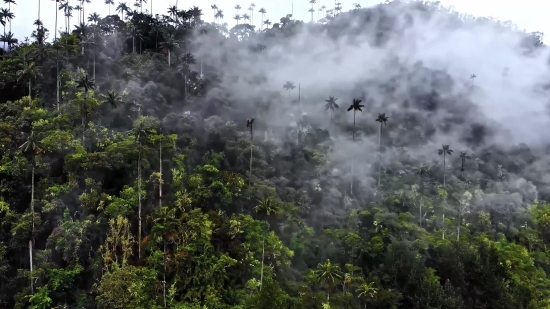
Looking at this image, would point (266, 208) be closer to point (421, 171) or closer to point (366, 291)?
point (366, 291)

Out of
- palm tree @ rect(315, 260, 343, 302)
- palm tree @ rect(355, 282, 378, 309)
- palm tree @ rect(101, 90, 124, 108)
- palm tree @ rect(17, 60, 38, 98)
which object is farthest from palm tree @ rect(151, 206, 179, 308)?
palm tree @ rect(17, 60, 38, 98)

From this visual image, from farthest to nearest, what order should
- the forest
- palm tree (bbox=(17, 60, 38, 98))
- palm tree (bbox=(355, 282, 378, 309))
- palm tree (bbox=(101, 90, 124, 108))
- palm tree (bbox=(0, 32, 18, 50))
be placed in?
palm tree (bbox=(0, 32, 18, 50))
palm tree (bbox=(101, 90, 124, 108))
palm tree (bbox=(17, 60, 38, 98))
palm tree (bbox=(355, 282, 378, 309))
the forest

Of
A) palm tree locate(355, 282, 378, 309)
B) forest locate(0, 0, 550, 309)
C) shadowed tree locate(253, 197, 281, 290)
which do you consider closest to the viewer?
forest locate(0, 0, 550, 309)

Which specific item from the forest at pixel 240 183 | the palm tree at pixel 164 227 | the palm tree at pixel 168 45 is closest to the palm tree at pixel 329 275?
the forest at pixel 240 183

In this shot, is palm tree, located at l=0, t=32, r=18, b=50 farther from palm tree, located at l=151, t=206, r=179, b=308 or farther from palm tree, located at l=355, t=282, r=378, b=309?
palm tree, located at l=355, t=282, r=378, b=309

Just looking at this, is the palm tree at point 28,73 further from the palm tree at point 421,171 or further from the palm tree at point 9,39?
the palm tree at point 421,171

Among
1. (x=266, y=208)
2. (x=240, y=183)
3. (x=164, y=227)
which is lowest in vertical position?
(x=164, y=227)

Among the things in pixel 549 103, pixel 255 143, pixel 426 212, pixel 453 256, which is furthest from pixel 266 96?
pixel 549 103

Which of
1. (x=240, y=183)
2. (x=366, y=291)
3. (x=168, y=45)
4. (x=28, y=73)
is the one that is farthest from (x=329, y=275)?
(x=168, y=45)
